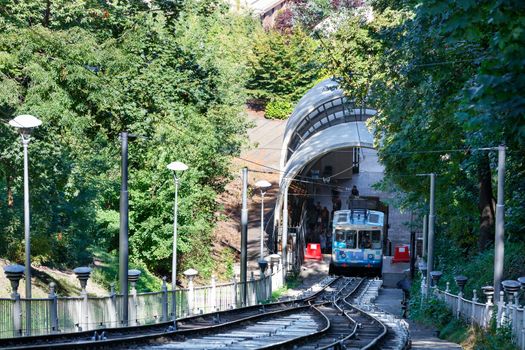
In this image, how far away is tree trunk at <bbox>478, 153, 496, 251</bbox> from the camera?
3469 centimetres

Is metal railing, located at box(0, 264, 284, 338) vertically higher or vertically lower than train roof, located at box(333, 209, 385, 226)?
lower

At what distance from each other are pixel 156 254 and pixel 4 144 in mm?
15771

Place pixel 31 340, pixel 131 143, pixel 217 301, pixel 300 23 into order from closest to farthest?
pixel 31 340, pixel 217 301, pixel 131 143, pixel 300 23

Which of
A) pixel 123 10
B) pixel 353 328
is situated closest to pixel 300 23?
pixel 123 10

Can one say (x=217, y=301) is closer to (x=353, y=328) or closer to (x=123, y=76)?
(x=353, y=328)

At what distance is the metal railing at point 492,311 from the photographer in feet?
62.8

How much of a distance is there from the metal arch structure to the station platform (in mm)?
7144

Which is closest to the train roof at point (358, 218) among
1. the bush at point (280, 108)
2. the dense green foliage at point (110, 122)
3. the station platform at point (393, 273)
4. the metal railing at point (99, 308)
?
the station platform at point (393, 273)

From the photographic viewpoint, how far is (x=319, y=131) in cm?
6053

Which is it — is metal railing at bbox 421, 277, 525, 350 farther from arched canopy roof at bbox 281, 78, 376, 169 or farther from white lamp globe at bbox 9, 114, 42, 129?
arched canopy roof at bbox 281, 78, 376, 169

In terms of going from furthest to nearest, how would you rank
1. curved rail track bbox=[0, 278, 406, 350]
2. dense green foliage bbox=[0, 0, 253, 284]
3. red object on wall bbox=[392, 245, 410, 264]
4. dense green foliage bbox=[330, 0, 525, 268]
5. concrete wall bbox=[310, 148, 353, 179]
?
concrete wall bbox=[310, 148, 353, 179] < red object on wall bbox=[392, 245, 410, 264] < dense green foliage bbox=[0, 0, 253, 284] < curved rail track bbox=[0, 278, 406, 350] < dense green foliage bbox=[330, 0, 525, 268]

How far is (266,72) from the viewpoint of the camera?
86375mm

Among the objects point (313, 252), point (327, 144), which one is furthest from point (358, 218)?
point (313, 252)

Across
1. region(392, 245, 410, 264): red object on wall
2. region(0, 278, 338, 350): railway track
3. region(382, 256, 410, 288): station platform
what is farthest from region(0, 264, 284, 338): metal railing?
region(392, 245, 410, 264): red object on wall
